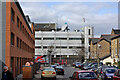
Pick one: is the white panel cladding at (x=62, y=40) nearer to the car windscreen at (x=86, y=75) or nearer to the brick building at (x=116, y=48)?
the brick building at (x=116, y=48)

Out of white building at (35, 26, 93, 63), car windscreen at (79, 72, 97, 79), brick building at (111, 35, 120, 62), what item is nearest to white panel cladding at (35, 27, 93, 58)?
white building at (35, 26, 93, 63)

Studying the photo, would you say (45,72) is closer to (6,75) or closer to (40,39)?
(6,75)

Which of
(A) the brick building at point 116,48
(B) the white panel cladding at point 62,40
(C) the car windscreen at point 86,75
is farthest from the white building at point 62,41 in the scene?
(C) the car windscreen at point 86,75

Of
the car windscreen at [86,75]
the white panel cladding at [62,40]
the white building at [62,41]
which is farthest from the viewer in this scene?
the white panel cladding at [62,40]

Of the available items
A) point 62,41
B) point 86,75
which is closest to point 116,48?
point 86,75

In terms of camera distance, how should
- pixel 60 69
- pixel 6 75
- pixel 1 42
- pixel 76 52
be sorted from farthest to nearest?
pixel 76 52
pixel 60 69
pixel 1 42
pixel 6 75

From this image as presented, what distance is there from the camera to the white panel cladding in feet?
353

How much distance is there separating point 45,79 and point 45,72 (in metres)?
→ 0.86

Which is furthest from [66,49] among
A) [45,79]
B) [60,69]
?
[45,79]

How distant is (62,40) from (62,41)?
440 mm

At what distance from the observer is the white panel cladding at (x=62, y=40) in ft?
353

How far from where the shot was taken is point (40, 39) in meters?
109

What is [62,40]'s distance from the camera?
108 meters

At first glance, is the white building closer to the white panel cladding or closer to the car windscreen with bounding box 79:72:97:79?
the white panel cladding
